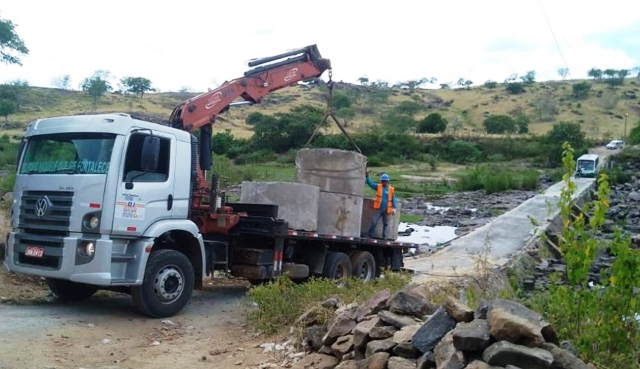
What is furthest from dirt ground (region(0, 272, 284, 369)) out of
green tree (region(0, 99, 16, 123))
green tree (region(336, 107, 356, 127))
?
green tree (region(336, 107, 356, 127))

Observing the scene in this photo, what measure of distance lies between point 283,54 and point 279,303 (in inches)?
259

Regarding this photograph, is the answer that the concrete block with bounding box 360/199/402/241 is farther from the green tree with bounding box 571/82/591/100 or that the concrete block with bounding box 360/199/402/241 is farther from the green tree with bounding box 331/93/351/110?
the green tree with bounding box 571/82/591/100

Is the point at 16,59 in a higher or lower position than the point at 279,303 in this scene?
higher

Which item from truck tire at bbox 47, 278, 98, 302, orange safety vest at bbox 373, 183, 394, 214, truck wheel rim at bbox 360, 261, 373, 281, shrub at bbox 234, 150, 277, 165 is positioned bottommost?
truck tire at bbox 47, 278, 98, 302

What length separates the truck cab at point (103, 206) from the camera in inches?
358

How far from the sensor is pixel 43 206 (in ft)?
30.9

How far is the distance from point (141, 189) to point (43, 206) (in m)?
1.29

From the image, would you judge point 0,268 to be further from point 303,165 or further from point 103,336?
point 303,165

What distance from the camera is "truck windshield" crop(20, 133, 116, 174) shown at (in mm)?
9312

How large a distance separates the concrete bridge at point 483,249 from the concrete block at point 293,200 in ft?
7.92

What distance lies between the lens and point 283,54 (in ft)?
46.6

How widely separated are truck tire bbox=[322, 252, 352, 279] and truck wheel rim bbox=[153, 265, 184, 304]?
3.26m

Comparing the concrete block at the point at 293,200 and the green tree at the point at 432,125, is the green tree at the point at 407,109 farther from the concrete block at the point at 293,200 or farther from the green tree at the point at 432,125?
the concrete block at the point at 293,200

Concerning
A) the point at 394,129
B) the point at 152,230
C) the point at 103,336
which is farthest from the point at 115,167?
the point at 394,129
